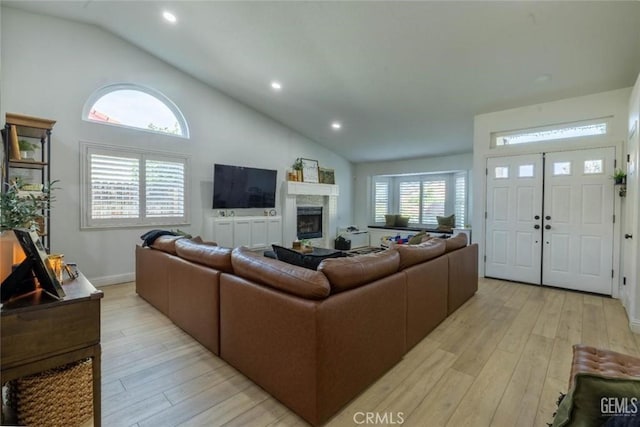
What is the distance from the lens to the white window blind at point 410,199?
26.8 feet

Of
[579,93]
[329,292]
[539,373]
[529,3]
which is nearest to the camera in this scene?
[329,292]

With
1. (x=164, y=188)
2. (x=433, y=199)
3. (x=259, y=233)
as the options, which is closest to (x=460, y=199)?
(x=433, y=199)

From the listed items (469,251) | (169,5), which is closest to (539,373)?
(469,251)

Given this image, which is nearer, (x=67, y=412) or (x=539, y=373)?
(x=67, y=412)

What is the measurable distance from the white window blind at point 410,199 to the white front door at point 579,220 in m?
3.91

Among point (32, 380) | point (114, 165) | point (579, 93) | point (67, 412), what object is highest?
point (579, 93)

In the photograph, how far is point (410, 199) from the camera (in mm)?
8305

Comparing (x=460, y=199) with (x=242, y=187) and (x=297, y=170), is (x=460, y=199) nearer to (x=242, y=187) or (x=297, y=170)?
(x=297, y=170)

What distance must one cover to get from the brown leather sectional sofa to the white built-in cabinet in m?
2.52

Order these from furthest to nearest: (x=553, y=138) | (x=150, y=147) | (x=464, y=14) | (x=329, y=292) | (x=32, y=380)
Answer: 1. (x=150, y=147)
2. (x=553, y=138)
3. (x=464, y=14)
4. (x=329, y=292)
5. (x=32, y=380)

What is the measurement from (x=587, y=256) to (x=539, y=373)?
286cm

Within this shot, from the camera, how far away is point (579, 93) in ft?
12.8

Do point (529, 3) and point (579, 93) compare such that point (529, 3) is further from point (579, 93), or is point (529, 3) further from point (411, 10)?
point (579, 93)

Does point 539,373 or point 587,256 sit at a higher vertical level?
point 587,256
